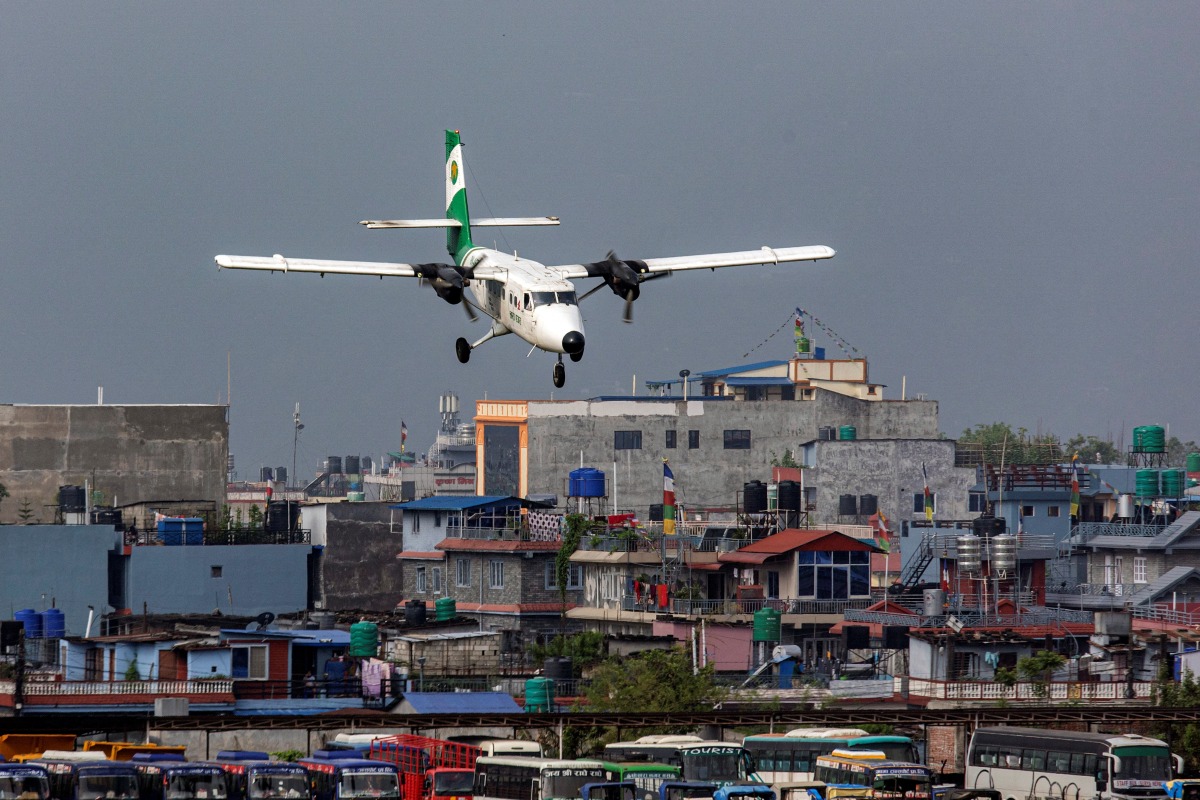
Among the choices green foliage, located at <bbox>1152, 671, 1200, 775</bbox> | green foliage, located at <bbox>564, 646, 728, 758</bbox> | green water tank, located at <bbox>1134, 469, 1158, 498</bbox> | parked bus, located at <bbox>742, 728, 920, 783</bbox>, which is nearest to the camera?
parked bus, located at <bbox>742, 728, 920, 783</bbox>

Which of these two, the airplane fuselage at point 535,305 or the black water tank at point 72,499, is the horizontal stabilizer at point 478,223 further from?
the black water tank at point 72,499

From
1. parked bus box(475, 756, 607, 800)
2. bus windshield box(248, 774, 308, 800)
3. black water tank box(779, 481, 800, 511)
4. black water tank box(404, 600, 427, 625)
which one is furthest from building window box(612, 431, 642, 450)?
bus windshield box(248, 774, 308, 800)

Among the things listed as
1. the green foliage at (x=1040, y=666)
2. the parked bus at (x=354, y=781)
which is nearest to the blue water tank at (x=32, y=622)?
the parked bus at (x=354, y=781)

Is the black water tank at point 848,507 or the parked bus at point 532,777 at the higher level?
the black water tank at point 848,507

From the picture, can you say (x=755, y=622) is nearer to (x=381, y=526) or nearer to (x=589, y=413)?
(x=381, y=526)

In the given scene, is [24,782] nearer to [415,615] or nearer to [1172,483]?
[415,615]

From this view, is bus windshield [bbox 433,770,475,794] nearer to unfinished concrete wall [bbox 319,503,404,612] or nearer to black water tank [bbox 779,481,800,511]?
black water tank [bbox 779,481,800,511]
